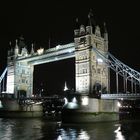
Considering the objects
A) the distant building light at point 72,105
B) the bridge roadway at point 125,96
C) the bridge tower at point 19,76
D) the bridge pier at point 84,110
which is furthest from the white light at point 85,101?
the bridge tower at point 19,76

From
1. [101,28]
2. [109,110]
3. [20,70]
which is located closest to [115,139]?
[109,110]

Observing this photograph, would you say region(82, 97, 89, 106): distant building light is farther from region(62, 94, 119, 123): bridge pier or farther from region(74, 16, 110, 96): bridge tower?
region(74, 16, 110, 96): bridge tower

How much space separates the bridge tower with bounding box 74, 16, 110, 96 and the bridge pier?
406cm

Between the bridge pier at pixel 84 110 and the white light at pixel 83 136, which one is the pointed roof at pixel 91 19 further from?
the white light at pixel 83 136

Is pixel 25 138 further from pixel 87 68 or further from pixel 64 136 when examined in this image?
pixel 87 68

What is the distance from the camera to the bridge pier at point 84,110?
40.3 meters

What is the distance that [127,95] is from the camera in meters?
40.2

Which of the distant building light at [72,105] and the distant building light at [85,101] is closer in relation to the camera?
the distant building light at [85,101]

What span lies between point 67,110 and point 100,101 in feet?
14.1

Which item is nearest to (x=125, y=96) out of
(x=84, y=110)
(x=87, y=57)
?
(x=84, y=110)

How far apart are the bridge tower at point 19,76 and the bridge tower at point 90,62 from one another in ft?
54.7

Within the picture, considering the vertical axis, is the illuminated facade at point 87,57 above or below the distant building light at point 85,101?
above

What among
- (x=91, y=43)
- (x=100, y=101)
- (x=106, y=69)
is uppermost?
(x=91, y=43)

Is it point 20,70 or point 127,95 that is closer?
point 127,95
